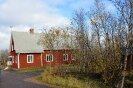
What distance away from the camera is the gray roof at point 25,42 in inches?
2286

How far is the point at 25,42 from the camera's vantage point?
5997cm

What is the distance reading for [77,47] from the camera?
35844 millimetres

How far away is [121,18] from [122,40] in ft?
9.18

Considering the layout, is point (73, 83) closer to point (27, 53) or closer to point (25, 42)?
point (27, 53)

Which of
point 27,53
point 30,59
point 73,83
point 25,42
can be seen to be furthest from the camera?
point 25,42

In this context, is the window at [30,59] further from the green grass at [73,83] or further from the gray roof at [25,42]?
the green grass at [73,83]

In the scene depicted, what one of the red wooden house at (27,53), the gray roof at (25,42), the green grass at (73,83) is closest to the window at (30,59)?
the red wooden house at (27,53)

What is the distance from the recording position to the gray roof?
190ft

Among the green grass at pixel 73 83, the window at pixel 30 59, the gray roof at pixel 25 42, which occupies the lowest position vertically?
the green grass at pixel 73 83

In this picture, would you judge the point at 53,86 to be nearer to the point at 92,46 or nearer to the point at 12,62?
the point at 92,46

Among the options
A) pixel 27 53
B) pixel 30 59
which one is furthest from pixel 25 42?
pixel 30 59

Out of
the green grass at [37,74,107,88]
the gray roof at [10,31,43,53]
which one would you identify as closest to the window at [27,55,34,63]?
the gray roof at [10,31,43,53]

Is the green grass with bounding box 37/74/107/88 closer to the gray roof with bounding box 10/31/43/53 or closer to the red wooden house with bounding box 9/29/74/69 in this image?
the red wooden house with bounding box 9/29/74/69

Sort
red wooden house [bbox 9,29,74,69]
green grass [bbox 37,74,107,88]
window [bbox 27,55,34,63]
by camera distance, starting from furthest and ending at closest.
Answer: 1. window [bbox 27,55,34,63]
2. red wooden house [bbox 9,29,74,69]
3. green grass [bbox 37,74,107,88]
